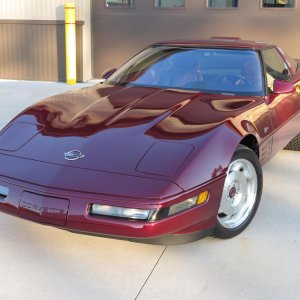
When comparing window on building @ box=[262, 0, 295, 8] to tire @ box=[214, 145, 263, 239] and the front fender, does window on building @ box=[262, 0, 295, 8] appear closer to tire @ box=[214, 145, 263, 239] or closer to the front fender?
tire @ box=[214, 145, 263, 239]

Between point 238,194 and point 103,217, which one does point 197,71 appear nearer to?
point 238,194

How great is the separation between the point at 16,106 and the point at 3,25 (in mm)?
4070

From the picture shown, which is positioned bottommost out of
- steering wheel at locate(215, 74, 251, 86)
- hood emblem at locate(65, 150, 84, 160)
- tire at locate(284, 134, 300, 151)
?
tire at locate(284, 134, 300, 151)

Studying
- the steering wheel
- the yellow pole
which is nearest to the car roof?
the steering wheel

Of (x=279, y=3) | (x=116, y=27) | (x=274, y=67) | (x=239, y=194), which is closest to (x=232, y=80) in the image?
(x=274, y=67)

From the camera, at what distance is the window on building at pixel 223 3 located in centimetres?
1105

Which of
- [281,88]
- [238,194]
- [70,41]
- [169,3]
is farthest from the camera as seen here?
[169,3]

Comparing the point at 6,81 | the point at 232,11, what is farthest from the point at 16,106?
the point at 232,11

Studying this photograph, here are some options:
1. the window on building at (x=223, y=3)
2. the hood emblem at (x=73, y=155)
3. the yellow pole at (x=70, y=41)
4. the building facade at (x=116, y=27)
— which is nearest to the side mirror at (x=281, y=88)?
the hood emblem at (x=73, y=155)

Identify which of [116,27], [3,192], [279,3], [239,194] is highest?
[279,3]

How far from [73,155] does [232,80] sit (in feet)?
5.98

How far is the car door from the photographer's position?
448 centimetres

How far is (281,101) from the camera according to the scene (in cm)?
464

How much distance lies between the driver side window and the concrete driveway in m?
1.36
